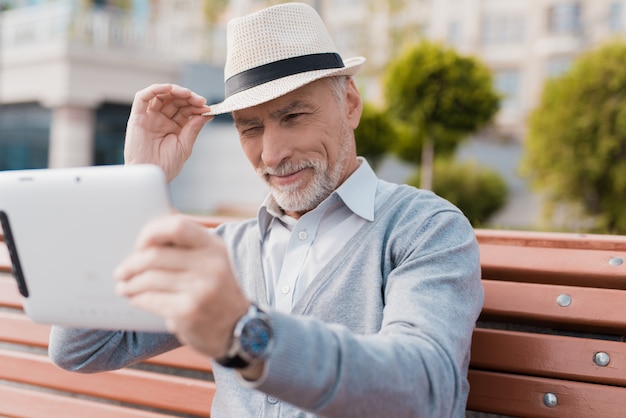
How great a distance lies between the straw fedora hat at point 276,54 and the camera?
1.90 metres

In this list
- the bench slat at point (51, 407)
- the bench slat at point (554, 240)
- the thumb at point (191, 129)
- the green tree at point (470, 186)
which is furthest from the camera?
the green tree at point (470, 186)

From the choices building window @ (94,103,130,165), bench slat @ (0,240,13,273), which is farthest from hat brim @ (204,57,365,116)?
building window @ (94,103,130,165)

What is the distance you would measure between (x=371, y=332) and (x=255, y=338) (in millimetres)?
659

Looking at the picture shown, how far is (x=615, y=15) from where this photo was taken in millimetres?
29906

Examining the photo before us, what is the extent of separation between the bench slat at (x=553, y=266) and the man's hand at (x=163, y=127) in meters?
0.84

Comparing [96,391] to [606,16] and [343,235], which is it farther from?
[606,16]

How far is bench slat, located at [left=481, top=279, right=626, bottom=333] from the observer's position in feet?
5.70

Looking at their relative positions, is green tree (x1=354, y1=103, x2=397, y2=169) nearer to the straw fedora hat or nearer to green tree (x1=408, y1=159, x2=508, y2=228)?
green tree (x1=408, y1=159, x2=508, y2=228)

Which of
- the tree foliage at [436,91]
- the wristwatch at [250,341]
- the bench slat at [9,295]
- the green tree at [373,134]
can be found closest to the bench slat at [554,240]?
the wristwatch at [250,341]

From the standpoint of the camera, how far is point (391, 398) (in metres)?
1.17

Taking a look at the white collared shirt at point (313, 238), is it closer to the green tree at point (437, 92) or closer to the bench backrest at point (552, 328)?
the bench backrest at point (552, 328)

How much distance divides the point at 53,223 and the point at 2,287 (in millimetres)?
1442

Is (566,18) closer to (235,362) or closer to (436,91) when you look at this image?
(436,91)

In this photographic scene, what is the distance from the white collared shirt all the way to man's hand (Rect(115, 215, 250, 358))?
77 centimetres
